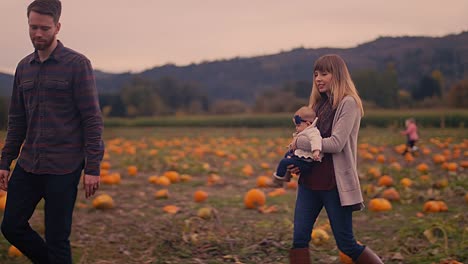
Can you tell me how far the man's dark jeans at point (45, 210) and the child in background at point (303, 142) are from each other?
4.50 ft

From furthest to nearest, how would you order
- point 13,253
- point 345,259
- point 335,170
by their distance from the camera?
point 13,253, point 345,259, point 335,170

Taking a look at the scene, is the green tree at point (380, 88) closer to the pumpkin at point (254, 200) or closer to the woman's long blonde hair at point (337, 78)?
the pumpkin at point (254, 200)

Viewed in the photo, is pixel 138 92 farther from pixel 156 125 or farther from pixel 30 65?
pixel 30 65

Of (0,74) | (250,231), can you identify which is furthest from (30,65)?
(250,231)

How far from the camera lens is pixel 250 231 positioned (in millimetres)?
5797

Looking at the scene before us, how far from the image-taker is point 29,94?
11.7 ft

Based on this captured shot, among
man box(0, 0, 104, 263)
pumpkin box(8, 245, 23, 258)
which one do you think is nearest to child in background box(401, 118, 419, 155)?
pumpkin box(8, 245, 23, 258)

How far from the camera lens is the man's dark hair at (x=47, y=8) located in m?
3.37

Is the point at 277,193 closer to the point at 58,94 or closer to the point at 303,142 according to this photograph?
the point at 303,142

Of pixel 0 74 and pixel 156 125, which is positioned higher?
pixel 0 74

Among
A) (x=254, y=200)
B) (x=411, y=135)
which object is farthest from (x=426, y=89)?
(x=254, y=200)

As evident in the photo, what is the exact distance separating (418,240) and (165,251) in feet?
7.67

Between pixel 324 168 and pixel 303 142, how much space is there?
0.24m

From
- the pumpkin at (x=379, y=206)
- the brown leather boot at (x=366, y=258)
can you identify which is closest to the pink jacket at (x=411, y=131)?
the pumpkin at (x=379, y=206)
